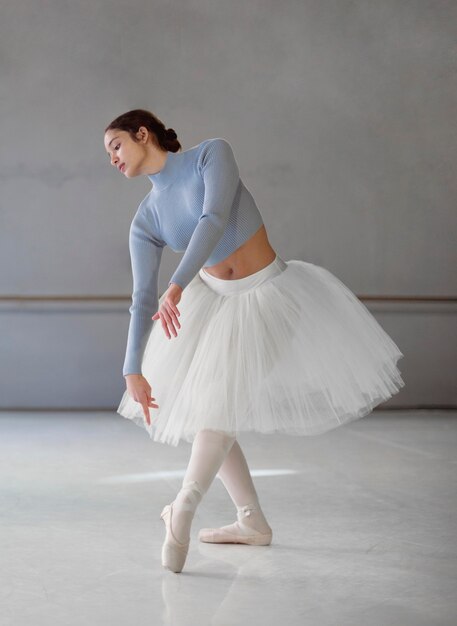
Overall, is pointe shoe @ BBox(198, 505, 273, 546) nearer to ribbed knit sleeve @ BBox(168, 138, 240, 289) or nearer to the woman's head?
ribbed knit sleeve @ BBox(168, 138, 240, 289)

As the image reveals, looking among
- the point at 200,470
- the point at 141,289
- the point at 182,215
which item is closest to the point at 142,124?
the point at 182,215

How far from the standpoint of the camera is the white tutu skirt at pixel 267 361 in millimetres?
2176

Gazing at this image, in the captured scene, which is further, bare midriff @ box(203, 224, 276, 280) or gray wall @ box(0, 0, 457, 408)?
gray wall @ box(0, 0, 457, 408)

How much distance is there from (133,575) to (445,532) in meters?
0.86

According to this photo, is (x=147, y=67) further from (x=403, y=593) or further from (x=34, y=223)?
(x=403, y=593)

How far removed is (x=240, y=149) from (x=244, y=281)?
3120 millimetres

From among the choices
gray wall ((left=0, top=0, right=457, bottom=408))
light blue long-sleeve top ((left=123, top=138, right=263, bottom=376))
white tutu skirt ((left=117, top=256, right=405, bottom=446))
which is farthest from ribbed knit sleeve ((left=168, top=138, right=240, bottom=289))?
gray wall ((left=0, top=0, right=457, bottom=408))

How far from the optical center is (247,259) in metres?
2.30

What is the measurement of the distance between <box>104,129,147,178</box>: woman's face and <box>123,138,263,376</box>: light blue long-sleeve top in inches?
2.9

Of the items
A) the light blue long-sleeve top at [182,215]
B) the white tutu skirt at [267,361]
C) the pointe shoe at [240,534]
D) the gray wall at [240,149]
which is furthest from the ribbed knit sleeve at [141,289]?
the gray wall at [240,149]

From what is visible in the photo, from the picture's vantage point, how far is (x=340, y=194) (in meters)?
5.35

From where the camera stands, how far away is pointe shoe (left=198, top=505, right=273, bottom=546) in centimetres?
237

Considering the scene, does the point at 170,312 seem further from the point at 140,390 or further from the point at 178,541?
the point at 178,541

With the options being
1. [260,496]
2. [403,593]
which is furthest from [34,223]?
[403,593]
